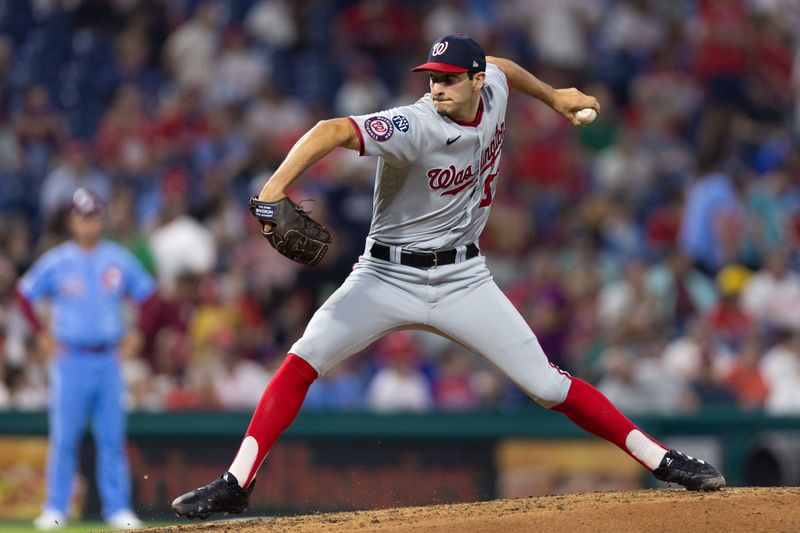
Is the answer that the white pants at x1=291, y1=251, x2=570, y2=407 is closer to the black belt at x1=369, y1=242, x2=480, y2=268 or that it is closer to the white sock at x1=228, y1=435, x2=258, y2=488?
the black belt at x1=369, y1=242, x2=480, y2=268

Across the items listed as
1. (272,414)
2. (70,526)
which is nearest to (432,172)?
(272,414)

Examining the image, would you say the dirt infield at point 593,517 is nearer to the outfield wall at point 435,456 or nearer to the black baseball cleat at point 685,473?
the black baseball cleat at point 685,473

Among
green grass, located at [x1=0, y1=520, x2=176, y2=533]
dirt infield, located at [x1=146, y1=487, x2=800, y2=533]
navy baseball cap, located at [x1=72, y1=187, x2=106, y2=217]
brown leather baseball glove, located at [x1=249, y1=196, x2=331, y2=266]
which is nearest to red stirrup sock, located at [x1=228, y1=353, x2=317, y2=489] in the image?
dirt infield, located at [x1=146, y1=487, x2=800, y2=533]

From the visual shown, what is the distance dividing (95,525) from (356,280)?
441cm

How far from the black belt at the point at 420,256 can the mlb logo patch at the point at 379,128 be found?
0.55 m

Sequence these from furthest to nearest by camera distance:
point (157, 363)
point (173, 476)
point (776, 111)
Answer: point (776, 111) → point (157, 363) → point (173, 476)

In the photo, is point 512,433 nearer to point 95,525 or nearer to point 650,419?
point 650,419

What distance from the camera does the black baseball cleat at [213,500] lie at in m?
5.20

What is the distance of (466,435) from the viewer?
31.3 ft

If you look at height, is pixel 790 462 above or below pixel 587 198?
below

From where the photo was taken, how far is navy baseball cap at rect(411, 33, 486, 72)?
524cm

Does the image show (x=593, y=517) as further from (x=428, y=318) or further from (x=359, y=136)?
(x=359, y=136)

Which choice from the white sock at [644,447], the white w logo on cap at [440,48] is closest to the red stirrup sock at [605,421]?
the white sock at [644,447]

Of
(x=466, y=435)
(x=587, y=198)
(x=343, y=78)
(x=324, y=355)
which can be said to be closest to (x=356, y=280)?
(x=324, y=355)
